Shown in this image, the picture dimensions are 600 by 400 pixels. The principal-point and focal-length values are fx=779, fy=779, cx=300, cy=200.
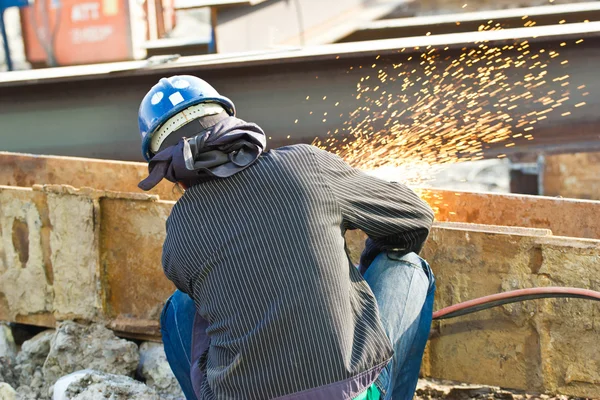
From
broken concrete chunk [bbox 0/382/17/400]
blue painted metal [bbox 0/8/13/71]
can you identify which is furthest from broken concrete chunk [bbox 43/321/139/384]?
blue painted metal [bbox 0/8/13/71]

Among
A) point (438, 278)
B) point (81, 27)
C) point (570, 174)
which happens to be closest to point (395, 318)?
point (438, 278)

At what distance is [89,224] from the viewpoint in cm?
350

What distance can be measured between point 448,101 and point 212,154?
2.82 m

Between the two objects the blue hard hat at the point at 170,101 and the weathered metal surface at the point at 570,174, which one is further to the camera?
the weathered metal surface at the point at 570,174

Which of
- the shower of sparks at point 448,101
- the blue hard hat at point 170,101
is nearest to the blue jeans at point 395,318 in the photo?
the blue hard hat at point 170,101

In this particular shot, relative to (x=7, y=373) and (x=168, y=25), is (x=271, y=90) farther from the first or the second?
(x=168, y=25)

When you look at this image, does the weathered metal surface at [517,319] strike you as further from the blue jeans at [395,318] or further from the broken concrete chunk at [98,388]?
the broken concrete chunk at [98,388]

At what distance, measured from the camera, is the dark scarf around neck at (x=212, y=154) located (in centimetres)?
216

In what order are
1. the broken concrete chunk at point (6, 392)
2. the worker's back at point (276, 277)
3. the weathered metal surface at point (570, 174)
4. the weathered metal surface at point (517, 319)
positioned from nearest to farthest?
the worker's back at point (276, 277), the weathered metal surface at point (517, 319), the broken concrete chunk at point (6, 392), the weathered metal surface at point (570, 174)

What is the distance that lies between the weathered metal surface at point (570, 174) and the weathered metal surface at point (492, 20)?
1317mm

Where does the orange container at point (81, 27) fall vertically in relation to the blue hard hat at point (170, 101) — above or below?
below

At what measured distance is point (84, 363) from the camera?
332 cm

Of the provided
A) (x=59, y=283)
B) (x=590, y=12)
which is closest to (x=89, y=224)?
(x=59, y=283)

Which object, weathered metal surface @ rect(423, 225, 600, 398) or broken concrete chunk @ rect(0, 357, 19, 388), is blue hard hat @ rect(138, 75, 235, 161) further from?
broken concrete chunk @ rect(0, 357, 19, 388)
